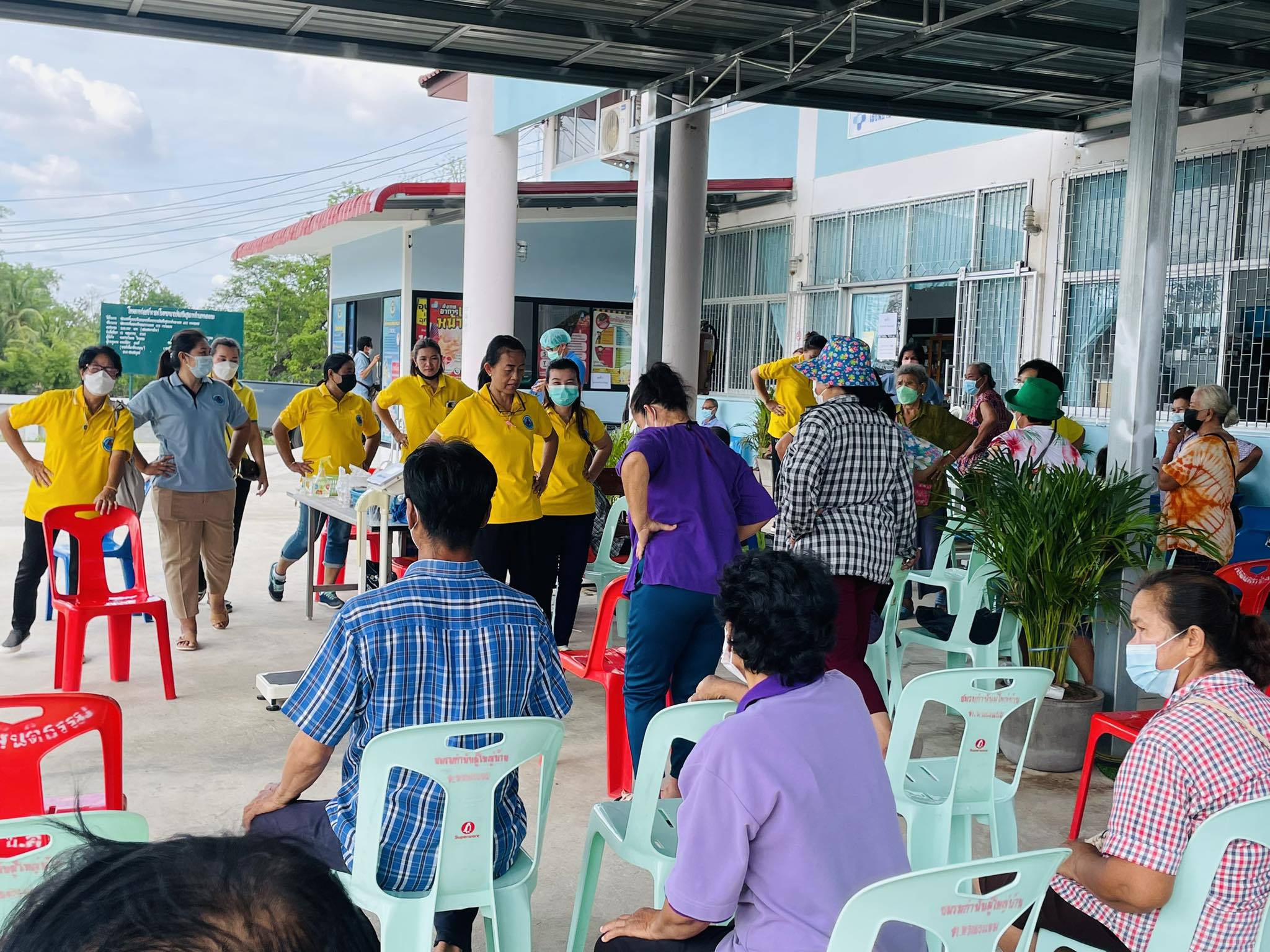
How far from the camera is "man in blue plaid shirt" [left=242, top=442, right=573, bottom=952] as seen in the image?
93.4 inches

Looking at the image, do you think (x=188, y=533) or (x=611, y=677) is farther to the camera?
(x=188, y=533)

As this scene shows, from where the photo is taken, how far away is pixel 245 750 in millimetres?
4590

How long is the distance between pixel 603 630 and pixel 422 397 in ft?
9.13

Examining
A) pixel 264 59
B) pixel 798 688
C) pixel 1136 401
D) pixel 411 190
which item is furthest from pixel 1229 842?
pixel 264 59

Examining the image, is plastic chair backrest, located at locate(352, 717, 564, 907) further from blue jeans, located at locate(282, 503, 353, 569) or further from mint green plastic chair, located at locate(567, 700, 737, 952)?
blue jeans, located at locate(282, 503, 353, 569)

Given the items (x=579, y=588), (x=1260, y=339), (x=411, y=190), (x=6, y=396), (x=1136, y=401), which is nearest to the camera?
(x=1136, y=401)

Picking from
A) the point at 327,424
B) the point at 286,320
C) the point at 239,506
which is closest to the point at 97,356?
the point at 327,424

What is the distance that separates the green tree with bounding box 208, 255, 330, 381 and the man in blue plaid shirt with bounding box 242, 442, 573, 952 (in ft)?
130

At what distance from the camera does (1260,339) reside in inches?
340

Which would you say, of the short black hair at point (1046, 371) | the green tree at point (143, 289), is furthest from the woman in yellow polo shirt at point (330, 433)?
the green tree at point (143, 289)

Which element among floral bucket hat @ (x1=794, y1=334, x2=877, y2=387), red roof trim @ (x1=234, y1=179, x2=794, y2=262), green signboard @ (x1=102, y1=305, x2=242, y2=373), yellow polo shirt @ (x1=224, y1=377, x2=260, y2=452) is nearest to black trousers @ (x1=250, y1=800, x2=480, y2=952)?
floral bucket hat @ (x1=794, y1=334, x2=877, y2=387)

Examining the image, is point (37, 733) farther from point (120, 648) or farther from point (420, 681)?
point (120, 648)

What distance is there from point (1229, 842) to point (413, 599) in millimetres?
1629

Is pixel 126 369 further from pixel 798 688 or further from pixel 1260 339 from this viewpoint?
pixel 798 688
